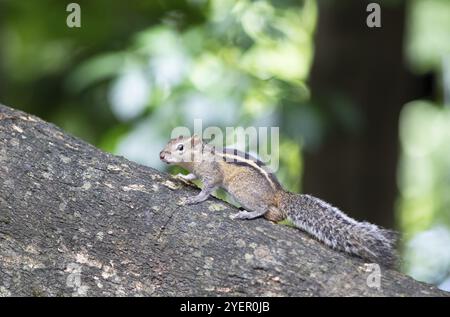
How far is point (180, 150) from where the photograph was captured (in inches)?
197

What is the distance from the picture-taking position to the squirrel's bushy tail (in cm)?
378

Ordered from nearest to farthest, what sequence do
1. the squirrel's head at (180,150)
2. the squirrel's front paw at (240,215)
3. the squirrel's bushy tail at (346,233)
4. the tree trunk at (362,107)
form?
1. the squirrel's bushy tail at (346,233)
2. the squirrel's front paw at (240,215)
3. the squirrel's head at (180,150)
4. the tree trunk at (362,107)

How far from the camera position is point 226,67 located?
19.6 ft

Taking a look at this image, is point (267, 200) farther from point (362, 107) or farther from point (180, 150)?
point (362, 107)

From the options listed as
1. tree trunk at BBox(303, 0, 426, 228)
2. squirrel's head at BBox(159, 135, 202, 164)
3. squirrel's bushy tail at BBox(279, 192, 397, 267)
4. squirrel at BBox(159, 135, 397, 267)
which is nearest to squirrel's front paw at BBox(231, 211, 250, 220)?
squirrel at BBox(159, 135, 397, 267)

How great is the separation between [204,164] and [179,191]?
0.85 meters

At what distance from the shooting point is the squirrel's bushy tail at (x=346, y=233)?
3.78 metres

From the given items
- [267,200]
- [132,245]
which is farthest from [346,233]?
[132,245]

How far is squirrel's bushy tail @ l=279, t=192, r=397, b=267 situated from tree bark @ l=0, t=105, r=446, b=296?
11 centimetres

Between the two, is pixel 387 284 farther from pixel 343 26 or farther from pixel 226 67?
pixel 343 26

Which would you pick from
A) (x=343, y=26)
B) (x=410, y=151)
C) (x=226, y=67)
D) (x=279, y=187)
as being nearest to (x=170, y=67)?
(x=226, y=67)

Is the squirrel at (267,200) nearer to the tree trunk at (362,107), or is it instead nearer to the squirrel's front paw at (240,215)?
the squirrel's front paw at (240,215)

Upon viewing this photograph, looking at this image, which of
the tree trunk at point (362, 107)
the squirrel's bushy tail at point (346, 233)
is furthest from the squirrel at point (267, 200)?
the tree trunk at point (362, 107)

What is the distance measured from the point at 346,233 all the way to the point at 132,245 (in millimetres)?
1129
